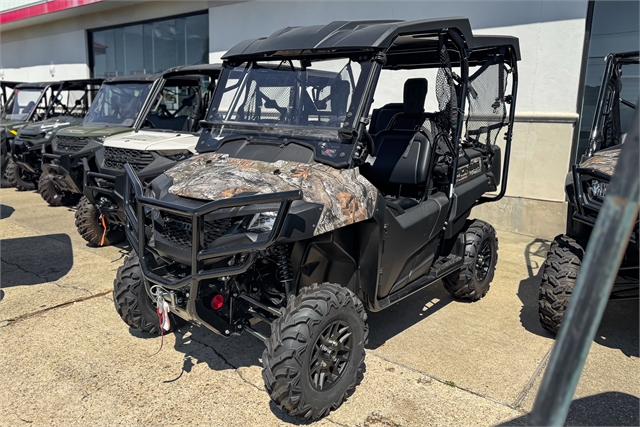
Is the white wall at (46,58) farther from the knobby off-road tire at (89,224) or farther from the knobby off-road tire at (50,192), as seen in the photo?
the knobby off-road tire at (89,224)

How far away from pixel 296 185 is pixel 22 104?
10325 mm

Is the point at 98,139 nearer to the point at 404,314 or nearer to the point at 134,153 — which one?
the point at 134,153

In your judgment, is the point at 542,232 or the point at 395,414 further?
the point at 542,232

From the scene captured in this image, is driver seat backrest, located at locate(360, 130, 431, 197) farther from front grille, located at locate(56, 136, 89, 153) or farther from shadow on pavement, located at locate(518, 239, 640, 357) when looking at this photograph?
front grille, located at locate(56, 136, 89, 153)

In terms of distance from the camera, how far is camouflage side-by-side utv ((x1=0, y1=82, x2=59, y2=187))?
387 inches

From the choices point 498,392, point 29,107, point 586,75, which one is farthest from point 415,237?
point 29,107

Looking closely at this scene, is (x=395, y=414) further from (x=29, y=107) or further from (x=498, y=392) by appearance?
(x=29, y=107)

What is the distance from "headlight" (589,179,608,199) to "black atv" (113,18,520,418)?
0.95m

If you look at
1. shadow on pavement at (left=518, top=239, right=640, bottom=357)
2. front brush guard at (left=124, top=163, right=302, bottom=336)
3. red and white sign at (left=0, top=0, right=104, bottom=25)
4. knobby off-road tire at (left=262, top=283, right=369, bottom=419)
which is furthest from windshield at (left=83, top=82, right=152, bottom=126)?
red and white sign at (left=0, top=0, right=104, bottom=25)

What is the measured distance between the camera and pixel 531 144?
7.27 meters

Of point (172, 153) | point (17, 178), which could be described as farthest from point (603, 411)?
point (17, 178)

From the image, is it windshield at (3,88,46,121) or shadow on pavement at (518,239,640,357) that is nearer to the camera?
shadow on pavement at (518,239,640,357)

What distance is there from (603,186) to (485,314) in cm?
148

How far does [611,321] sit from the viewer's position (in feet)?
14.3
